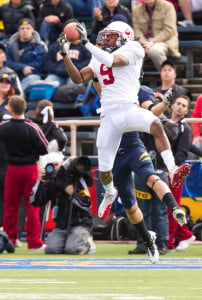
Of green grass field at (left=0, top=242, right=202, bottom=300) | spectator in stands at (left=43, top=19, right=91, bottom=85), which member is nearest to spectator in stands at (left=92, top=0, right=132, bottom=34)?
spectator in stands at (left=43, top=19, right=91, bottom=85)

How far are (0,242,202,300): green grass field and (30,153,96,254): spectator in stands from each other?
2.13m

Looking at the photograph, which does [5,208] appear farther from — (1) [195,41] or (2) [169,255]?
(1) [195,41]

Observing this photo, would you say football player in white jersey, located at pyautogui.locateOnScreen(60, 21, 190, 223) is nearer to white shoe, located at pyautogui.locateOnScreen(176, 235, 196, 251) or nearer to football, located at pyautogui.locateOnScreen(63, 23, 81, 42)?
football, located at pyautogui.locateOnScreen(63, 23, 81, 42)

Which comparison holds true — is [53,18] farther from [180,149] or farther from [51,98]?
[180,149]

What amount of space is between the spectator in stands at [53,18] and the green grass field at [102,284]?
8.35 meters

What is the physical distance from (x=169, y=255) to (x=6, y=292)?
17.1 ft

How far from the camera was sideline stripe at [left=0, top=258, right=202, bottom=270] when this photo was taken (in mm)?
10953

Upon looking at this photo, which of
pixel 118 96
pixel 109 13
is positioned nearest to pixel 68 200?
pixel 118 96

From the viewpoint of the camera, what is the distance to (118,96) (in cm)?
1129

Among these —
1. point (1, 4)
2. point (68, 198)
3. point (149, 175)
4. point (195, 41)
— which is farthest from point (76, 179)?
point (1, 4)

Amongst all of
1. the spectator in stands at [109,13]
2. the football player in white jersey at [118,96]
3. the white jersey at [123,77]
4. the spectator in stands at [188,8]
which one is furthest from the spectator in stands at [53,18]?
the white jersey at [123,77]

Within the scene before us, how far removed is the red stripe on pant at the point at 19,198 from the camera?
14.2m

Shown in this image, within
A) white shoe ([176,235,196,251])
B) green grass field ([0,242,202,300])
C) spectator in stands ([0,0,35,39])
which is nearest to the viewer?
green grass field ([0,242,202,300])

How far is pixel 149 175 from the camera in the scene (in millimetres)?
10852
